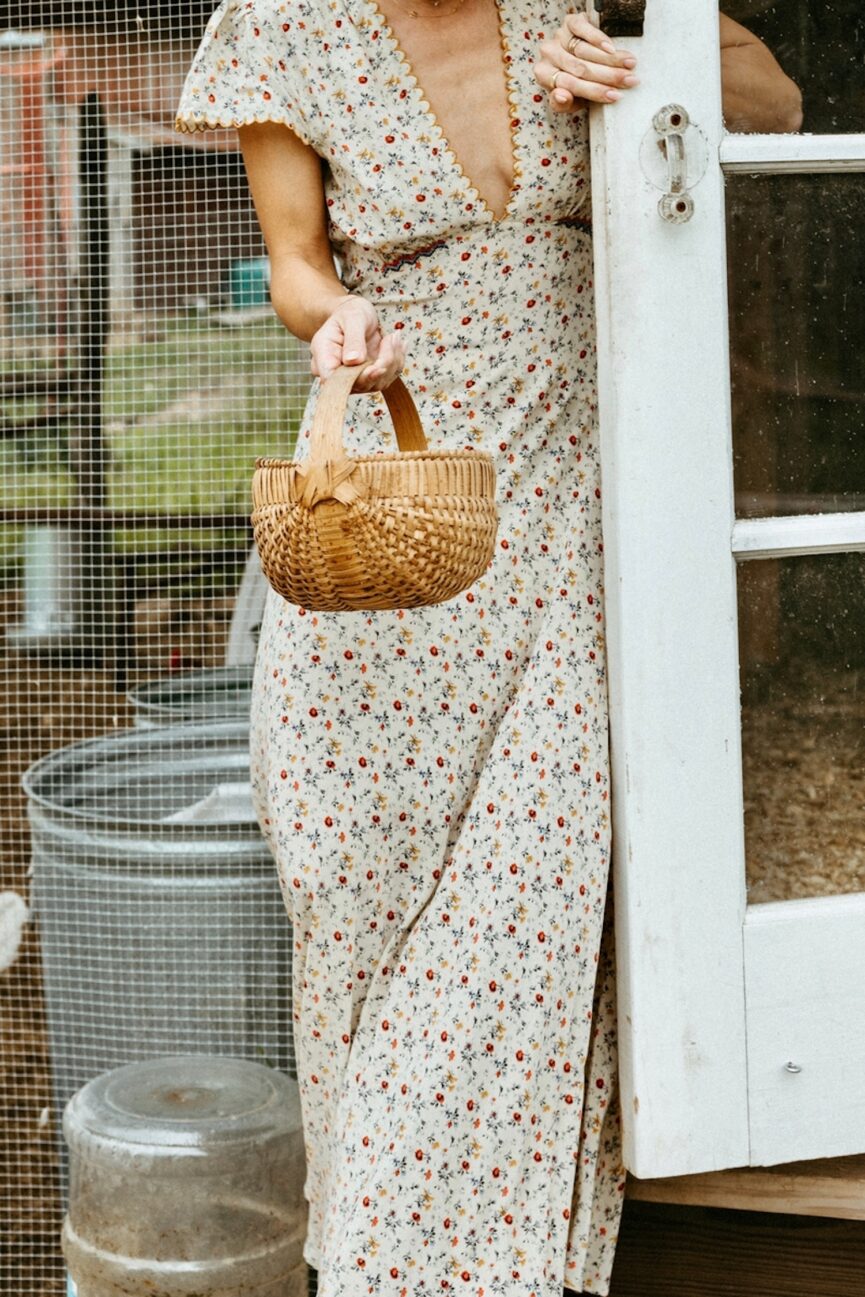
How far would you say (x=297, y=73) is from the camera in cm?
140

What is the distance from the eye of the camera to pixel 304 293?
138cm

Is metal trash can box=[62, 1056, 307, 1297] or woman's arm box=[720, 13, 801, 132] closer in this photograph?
woman's arm box=[720, 13, 801, 132]

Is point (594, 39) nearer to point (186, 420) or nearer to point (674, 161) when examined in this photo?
point (674, 161)

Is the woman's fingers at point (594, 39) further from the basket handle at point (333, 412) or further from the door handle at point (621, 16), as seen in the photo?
the basket handle at point (333, 412)

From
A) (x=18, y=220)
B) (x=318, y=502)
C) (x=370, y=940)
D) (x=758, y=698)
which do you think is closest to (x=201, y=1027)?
(x=370, y=940)

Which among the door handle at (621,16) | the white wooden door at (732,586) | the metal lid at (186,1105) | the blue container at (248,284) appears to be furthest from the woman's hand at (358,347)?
the blue container at (248,284)

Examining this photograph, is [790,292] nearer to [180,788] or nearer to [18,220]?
[180,788]

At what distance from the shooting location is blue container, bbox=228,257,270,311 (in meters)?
2.92

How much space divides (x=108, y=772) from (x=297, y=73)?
1367 millimetres

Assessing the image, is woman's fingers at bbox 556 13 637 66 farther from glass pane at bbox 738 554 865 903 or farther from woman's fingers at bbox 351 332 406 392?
glass pane at bbox 738 554 865 903

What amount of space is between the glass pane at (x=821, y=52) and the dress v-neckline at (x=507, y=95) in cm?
21

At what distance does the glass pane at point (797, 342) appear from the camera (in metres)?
1.34

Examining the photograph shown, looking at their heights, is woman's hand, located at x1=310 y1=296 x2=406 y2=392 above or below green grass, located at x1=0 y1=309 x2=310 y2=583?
below

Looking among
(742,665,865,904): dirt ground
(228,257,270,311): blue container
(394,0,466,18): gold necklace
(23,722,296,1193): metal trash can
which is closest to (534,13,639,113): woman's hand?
(394,0,466,18): gold necklace
